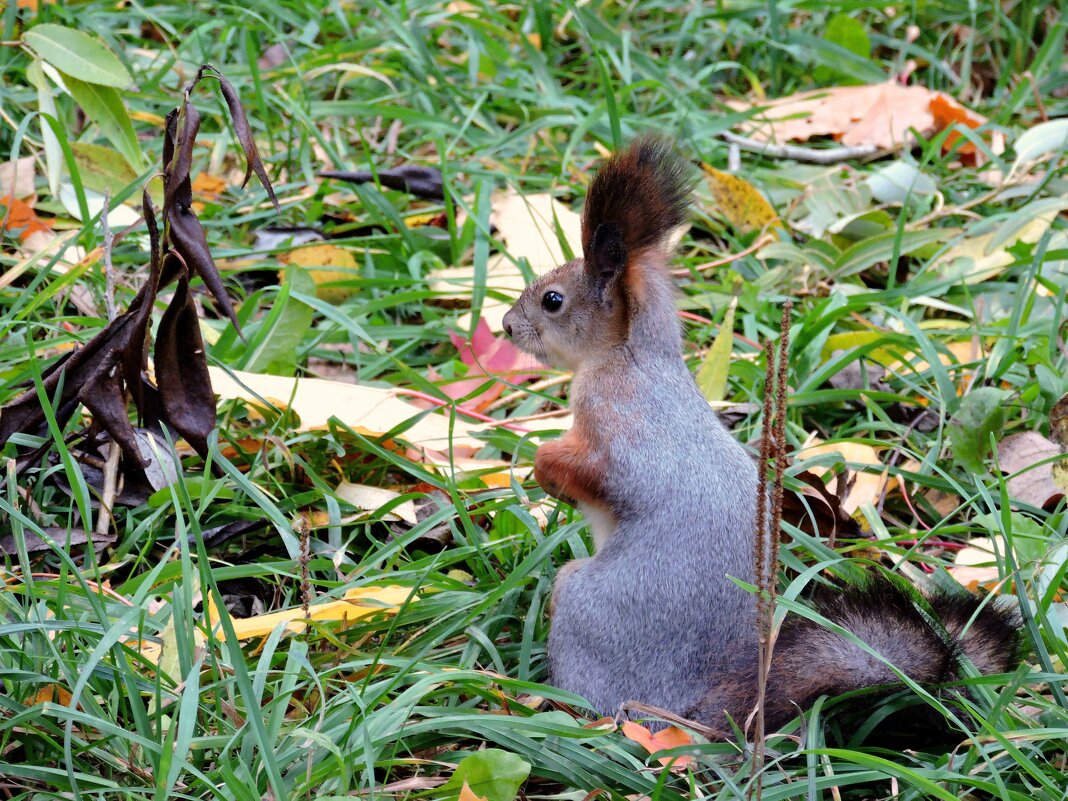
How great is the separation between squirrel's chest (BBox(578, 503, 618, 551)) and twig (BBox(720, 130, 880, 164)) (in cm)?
237

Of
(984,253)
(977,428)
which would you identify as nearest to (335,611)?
(977,428)

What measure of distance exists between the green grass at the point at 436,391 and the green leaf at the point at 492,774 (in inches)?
3.0

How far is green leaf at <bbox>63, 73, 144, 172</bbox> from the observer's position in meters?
2.76

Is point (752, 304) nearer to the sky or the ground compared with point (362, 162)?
nearer to the ground

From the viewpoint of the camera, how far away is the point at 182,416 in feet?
7.61

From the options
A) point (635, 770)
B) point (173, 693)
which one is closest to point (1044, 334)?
point (635, 770)

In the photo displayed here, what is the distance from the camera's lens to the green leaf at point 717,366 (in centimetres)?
272

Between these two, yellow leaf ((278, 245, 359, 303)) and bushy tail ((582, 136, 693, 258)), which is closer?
bushy tail ((582, 136, 693, 258))

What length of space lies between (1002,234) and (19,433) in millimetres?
2553

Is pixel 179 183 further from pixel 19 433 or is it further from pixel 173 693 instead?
pixel 173 693

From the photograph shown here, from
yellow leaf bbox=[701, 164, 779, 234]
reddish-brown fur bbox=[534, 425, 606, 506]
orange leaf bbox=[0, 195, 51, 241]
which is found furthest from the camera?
yellow leaf bbox=[701, 164, 779, 234]

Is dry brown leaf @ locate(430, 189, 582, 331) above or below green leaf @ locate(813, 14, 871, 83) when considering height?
below

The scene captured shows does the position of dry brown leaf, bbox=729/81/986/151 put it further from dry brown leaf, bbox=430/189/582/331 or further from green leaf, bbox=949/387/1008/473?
green leaf, bbox=949/387/1008/473

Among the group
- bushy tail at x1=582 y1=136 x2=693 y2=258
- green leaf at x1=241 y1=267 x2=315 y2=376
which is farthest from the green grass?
bushy tail at x1=582 y1=136 x2=693 y2=258
